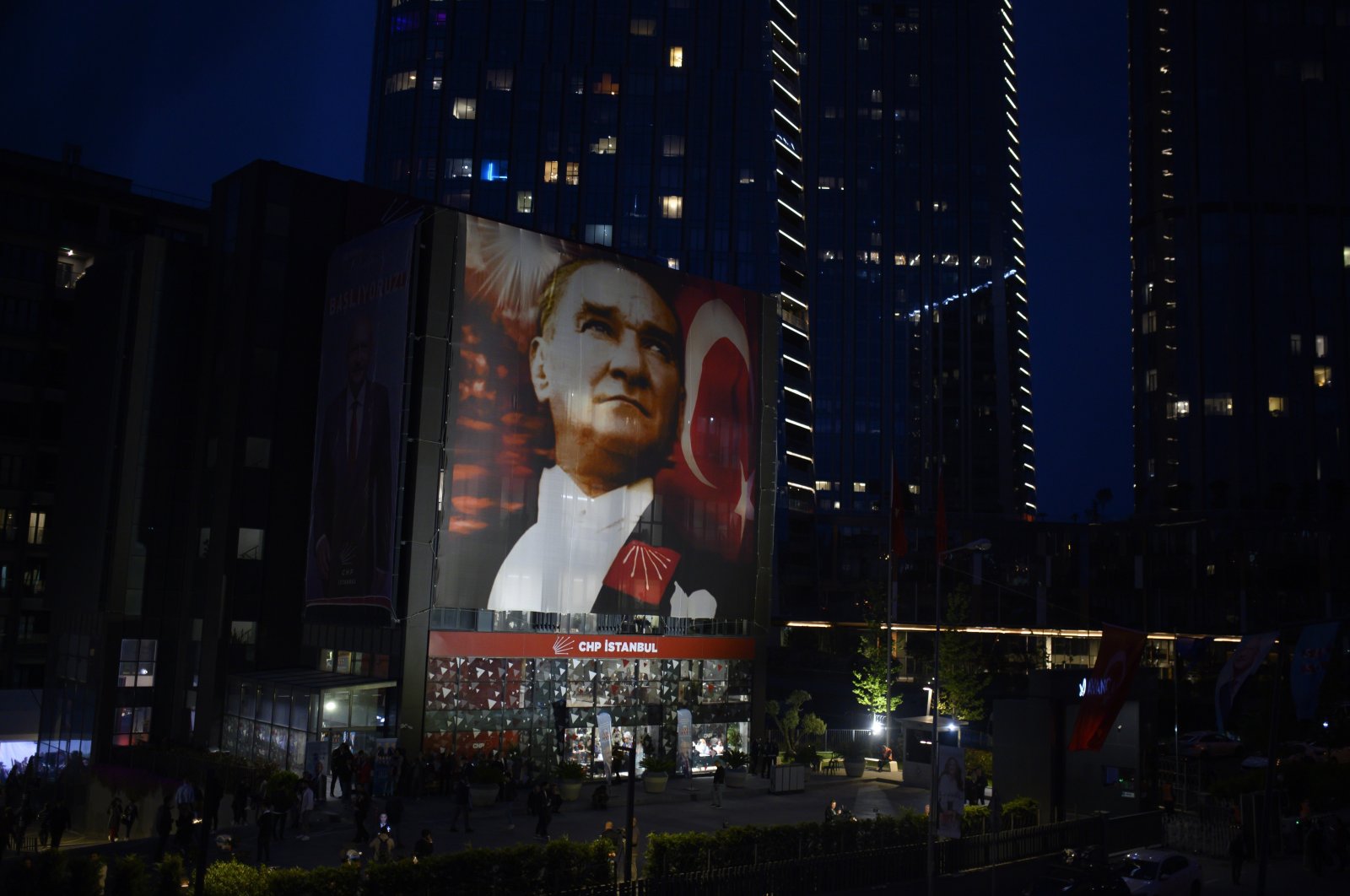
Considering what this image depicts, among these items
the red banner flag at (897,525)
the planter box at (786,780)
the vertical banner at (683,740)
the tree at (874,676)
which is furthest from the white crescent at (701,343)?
the planter box at (786,780)

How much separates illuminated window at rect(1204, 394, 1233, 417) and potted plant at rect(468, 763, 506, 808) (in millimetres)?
118720

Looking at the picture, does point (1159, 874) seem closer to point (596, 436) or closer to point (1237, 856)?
point (1237, 856)

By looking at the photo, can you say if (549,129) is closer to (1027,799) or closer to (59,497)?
(59,497)

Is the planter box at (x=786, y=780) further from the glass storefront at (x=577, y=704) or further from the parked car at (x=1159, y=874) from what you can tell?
the parked car at (x=1159, y=874)

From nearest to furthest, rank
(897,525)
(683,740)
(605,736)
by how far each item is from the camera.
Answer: (897,525)
(605,736)
(683,740)

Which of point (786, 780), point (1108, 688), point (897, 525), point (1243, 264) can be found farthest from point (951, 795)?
point (1243, 264)

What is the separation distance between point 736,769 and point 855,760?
23.2ft

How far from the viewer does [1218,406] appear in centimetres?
13725

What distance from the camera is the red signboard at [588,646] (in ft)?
165

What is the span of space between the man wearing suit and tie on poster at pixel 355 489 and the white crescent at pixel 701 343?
1589 centimetres

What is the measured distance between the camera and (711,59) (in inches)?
5231

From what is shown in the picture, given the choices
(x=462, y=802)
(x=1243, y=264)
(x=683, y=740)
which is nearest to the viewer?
(x=462, y=802)

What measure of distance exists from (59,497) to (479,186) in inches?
2909

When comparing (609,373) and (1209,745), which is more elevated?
(609,373)
